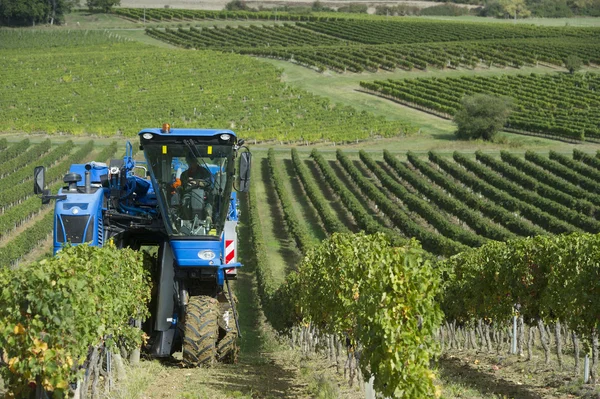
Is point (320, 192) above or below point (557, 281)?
below

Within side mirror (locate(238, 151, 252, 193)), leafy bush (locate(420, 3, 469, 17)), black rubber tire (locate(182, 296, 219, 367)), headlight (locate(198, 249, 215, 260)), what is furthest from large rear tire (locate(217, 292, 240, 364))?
leafy bush (locate(420, 3, 469, 17))

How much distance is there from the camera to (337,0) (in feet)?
583

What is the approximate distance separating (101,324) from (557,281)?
34.5 feet

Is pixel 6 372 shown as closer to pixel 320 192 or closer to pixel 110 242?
pixel 110 242

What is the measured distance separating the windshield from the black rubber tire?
139cm

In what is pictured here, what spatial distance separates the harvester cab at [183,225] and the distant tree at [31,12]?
120352mm

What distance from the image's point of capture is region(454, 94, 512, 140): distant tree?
77.6 metres

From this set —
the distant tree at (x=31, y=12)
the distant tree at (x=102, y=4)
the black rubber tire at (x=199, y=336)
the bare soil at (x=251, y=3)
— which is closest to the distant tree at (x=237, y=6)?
the bare soil at (x=251, y=3)

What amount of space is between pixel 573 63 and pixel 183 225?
96.7 metres

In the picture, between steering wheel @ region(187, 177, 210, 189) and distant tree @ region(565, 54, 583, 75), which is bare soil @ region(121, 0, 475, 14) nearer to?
distant tree @ region(565, 54, 583, 75)

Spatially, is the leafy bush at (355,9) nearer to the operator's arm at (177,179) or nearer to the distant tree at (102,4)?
the distant tree at (102,4)

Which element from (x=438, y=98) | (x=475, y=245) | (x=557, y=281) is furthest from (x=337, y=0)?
(x=557, y=281)

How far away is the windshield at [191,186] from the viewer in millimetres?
17375

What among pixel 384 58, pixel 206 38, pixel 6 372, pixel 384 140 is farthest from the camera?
pixel 206 38
